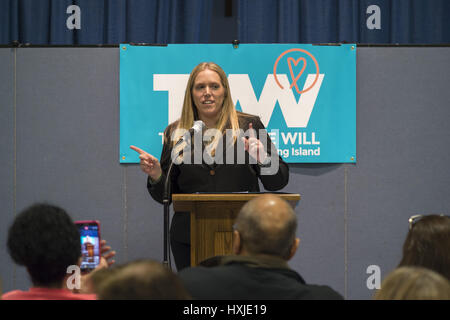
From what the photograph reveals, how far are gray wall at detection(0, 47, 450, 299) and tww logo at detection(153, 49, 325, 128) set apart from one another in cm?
34

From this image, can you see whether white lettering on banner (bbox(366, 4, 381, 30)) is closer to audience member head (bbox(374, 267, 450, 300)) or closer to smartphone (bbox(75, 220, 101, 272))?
smartphone (bbox(75, 220, 101, 272))

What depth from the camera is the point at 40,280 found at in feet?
4.80

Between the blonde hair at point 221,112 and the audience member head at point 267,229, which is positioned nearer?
the audience member head at point 267,229

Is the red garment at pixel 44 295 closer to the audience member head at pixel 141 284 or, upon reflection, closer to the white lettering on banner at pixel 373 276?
the audience member head at pixel 141 284

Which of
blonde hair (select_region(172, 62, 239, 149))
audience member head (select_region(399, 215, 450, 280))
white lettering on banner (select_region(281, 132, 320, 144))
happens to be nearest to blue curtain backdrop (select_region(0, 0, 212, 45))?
white lettering on banner (select_region(281, 132, 320, 144))

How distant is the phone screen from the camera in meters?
1.85

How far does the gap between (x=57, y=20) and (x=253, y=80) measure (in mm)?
1834

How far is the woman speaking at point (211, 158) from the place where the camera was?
103 inches

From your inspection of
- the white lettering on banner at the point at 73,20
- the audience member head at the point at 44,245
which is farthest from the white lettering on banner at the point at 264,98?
the audience member head at the point at 44,245

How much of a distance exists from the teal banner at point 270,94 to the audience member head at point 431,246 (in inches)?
76.6

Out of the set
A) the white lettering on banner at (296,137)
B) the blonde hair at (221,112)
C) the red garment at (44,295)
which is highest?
the blonde hair at (221,112)

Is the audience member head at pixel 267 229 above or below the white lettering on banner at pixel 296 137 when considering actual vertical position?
below

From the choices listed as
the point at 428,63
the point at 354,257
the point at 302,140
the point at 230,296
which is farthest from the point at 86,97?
the point at 230,296

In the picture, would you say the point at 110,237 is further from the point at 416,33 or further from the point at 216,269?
the point at 416,33
